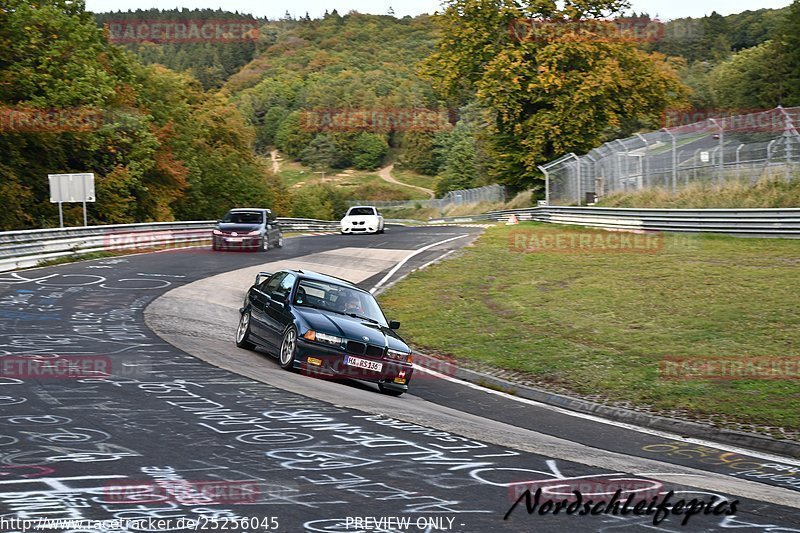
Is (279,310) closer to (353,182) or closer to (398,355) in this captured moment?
(398,355)

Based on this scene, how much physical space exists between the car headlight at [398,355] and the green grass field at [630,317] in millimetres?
2134

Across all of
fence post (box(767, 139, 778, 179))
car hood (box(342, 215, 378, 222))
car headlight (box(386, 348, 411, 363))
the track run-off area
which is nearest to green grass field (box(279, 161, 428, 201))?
car hood (box(342, 215, 378, 222))

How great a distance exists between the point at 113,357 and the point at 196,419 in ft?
13.8

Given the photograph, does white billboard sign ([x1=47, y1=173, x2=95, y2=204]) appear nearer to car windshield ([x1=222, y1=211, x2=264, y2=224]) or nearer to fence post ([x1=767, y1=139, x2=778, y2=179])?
car windshield ([x1=222, y1=211, x2=264, y2=224])

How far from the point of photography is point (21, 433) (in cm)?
790

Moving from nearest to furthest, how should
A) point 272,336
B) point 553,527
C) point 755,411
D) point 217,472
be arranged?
point 553,527
point 217,472
point 755,411
point 272,336

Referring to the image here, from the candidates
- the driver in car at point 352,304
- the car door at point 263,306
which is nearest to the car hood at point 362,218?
the car door at point 263,306

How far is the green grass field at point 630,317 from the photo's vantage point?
40.4 ft

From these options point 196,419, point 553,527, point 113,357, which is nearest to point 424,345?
point 113,357

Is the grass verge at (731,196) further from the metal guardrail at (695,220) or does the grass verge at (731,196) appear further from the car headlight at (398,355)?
the car headlight at (398,355)

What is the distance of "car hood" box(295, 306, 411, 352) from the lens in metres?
12.7

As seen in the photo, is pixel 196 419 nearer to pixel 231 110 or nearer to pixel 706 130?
pixel 706 130

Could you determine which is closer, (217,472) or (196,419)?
(217,472)

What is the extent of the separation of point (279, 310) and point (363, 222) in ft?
104
